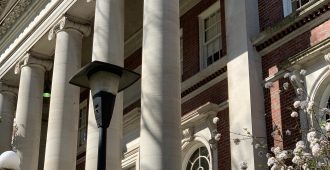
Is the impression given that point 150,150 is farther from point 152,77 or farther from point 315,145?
point 315,145

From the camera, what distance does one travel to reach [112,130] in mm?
14984

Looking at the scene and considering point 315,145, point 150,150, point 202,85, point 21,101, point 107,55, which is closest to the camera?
point 315,145

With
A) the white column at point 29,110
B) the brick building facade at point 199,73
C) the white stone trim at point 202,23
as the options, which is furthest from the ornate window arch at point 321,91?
the white column at point 29,110

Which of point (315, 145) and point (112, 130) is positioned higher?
point (112, 130)

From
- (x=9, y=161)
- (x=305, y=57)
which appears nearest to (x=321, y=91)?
(x=305, y=57)

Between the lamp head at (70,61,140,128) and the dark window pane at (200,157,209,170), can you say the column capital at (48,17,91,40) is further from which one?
the lamp head at (70,61,140,128)

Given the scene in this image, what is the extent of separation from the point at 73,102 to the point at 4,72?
6769 millimetres

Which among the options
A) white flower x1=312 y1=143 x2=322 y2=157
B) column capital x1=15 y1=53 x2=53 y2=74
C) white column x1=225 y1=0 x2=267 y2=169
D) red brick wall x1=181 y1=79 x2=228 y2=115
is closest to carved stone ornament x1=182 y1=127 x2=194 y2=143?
red brick wall x1=181 y1=79 x2=228 y2=115

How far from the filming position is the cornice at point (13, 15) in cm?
2292

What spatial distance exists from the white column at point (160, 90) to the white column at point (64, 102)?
4.66 m

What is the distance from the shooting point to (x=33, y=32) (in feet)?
72.2

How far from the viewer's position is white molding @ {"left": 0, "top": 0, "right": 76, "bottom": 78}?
20062mm

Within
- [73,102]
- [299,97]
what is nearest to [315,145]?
[299,97]

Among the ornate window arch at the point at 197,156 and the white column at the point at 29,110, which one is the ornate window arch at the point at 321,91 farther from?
the white column at the point at 29,110
